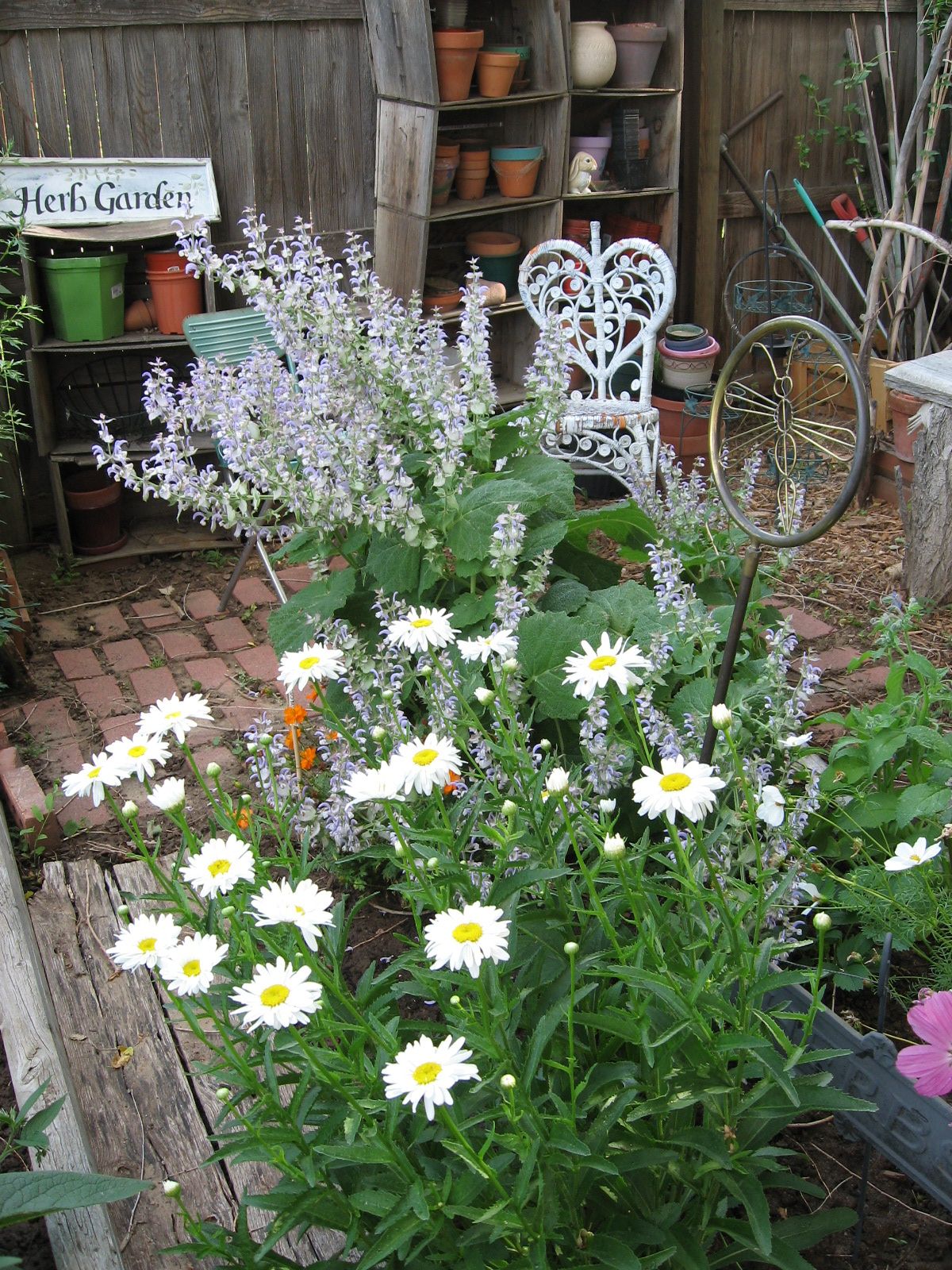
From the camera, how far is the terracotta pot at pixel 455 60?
14.3 feet

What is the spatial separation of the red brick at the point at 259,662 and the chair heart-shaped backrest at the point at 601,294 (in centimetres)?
148

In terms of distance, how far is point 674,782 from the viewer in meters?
1.23

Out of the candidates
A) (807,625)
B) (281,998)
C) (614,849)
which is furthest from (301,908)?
(807,625)

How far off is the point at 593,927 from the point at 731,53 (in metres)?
5.27

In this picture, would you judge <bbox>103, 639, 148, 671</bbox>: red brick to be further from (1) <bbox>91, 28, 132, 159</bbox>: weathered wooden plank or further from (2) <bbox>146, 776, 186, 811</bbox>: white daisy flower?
(2) <bbox>146, 776, 186, 811</bbox>: white daisy flower

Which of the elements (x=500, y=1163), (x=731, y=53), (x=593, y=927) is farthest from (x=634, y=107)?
(x=500, y=1163)

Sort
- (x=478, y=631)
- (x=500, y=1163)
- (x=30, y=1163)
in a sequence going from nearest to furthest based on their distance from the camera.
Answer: (x=500, y=1163)
(x=30, y=1163)
(x=478, y=631)

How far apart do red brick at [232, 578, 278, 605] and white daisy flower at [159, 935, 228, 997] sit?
2.91 meters

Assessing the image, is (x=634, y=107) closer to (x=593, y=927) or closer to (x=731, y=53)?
(x=731, y=53)

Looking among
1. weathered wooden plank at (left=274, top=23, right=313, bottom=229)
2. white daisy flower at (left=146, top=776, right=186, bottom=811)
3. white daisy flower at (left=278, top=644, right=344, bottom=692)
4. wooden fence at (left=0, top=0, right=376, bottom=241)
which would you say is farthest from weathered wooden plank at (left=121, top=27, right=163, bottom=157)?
white daisy flower at (left=146, top=776, right=186, bottom=811)

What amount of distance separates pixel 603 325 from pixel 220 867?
143 inches

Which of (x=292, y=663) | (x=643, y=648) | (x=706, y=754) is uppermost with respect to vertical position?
(x=292, y=663)

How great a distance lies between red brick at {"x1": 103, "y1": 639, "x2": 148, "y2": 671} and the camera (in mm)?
3709

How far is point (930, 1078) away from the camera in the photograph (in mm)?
1286
